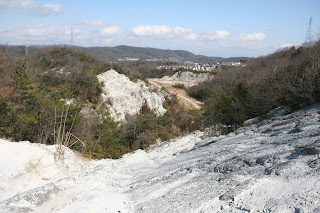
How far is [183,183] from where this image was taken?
4.49m

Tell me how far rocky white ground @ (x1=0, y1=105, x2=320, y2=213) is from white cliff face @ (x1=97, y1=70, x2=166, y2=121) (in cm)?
Result: 1540

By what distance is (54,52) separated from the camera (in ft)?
108

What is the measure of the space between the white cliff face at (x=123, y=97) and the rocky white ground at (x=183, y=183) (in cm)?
1540

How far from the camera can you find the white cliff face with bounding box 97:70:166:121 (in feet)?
73.3

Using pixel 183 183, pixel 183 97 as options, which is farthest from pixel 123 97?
pixel 183 183

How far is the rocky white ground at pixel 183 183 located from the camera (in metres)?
3.24

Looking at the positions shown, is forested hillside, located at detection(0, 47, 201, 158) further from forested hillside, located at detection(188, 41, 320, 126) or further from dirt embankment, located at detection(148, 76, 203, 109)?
dirt embankment, located at detection(148, 76, 203, 109)

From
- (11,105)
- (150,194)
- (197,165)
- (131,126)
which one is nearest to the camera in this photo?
(150,194)

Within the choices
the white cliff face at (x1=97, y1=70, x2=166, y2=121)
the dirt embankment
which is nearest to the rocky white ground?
the white cliff face at (x1=97, y1=70, x2=166, y2=121)

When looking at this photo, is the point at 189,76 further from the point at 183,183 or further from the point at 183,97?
the point at 183,183

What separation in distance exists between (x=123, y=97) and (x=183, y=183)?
65.8 feet

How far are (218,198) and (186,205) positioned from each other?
1.65ft

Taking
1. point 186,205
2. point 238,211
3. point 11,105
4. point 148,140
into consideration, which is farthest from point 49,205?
point 148,140

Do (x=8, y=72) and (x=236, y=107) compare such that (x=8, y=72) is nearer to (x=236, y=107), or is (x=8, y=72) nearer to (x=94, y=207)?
(x=94, y=207)
